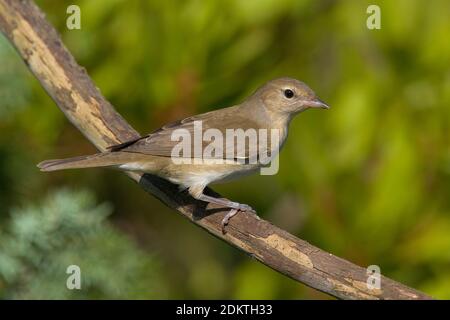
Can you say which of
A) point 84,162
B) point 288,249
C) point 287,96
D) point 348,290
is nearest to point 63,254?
point 84,162

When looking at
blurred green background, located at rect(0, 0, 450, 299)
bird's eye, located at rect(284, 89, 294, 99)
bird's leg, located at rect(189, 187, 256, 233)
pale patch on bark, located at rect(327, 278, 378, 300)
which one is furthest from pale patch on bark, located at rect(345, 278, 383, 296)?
bird's eye, located at rect(284, 89, 294, 99)

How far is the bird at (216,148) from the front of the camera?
4.91 meters

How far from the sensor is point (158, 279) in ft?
19.9

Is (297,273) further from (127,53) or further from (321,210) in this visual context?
(127,53)

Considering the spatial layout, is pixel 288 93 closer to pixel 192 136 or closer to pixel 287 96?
pixel 287 96

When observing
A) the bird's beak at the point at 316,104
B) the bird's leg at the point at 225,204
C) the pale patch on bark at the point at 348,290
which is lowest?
the pale patch on bark at the point at 348,290

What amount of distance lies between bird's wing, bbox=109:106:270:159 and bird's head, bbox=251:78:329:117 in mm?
189

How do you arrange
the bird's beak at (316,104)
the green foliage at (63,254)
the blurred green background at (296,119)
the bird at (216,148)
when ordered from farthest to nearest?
the blurred green background at (296,119) < the bird's beak at (316,104) < the green foliage at (63,254) < the bird at (216,148)

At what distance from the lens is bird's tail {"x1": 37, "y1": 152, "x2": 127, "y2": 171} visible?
15.8 ft

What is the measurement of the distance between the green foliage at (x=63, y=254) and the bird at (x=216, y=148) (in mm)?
477

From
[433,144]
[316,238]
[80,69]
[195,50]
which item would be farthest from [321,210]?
[80,69]

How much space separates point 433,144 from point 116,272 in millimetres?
2129

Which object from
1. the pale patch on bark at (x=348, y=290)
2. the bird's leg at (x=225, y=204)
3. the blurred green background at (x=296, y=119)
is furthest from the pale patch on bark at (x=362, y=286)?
the blurred green background at (x=296, y=119)

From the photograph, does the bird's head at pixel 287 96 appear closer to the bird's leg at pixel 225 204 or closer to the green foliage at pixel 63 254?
the bird's leg at pixel 225 204
